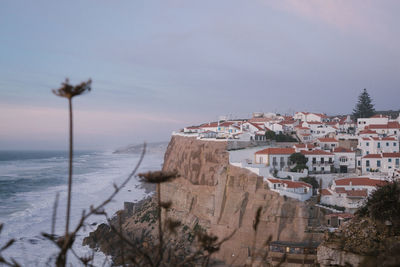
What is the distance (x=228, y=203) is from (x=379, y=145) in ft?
51.6

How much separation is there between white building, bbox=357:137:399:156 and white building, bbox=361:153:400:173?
9.02 ft

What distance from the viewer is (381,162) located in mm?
28656

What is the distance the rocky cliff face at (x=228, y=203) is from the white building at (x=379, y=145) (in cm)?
1232

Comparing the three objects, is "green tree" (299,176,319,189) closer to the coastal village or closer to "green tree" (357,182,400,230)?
the coastal village

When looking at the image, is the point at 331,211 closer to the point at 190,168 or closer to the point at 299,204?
the point at 299,204

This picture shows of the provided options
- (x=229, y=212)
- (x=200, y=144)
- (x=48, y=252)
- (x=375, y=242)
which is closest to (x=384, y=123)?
(x=200, y=144)

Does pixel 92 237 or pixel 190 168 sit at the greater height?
pixel 190 168

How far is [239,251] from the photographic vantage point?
824 inches

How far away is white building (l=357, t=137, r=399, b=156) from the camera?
105 feet

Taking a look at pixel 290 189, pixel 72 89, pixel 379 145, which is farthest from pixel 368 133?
pixel 72 89

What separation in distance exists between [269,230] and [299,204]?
2220 millimetres

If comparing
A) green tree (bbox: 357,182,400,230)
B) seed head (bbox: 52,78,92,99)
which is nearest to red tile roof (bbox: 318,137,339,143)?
green tree (bbox: 357,182,400,230)

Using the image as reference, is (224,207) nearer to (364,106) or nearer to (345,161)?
(345,161)

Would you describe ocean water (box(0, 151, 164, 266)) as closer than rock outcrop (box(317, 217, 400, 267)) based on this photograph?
No
